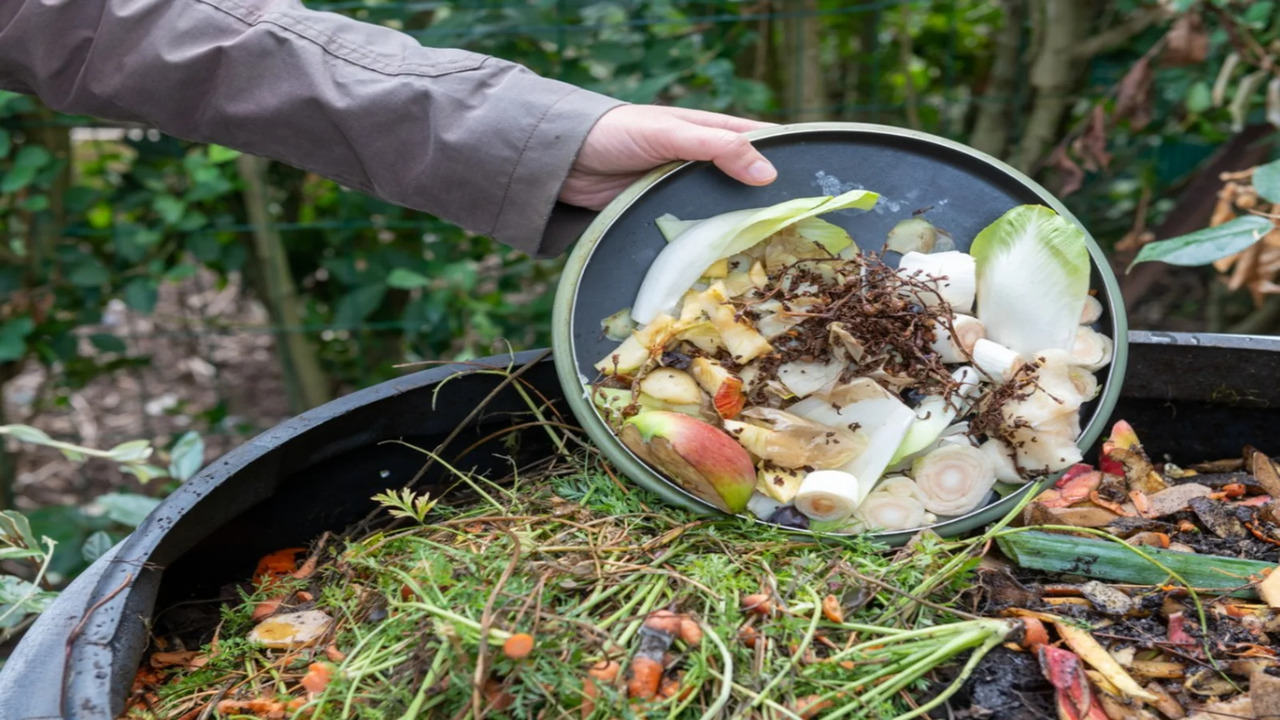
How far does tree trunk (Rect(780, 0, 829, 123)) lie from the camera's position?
285cm

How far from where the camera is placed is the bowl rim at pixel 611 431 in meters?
1.32

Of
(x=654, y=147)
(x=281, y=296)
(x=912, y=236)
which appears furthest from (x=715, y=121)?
(x=281, y=296)

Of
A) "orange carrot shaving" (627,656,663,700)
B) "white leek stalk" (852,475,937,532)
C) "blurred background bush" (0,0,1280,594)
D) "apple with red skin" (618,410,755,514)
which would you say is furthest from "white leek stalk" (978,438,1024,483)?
"blurred background bush" (0,0,1280,594)

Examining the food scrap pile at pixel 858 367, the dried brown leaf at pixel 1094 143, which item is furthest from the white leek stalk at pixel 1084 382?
the dried brown leaf at pixel 1094 143

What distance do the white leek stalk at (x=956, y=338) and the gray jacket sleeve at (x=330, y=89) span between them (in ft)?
1.75

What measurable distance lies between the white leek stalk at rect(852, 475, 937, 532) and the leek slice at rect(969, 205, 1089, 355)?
252mm

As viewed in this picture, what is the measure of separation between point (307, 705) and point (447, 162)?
0.73 meters

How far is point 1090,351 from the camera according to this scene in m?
1.37

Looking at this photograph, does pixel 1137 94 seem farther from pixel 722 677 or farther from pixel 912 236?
pixel 722 677

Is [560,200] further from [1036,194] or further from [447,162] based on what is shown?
[1036,194]

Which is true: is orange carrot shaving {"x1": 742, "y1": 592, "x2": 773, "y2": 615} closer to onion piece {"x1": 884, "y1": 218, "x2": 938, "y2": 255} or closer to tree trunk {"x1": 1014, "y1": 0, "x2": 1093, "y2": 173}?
onion piece {"x1": 884, "y1": 218, "x2": 938, "y2": 255}

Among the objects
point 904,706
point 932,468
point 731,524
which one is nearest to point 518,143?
point 731,524

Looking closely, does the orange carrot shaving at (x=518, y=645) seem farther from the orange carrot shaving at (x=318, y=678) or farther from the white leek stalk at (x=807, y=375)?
the white leek stalk at (x=807, y=375)

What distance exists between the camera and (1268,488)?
1505 millimetres
